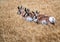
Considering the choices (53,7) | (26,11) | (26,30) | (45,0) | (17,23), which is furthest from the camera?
(45,0)

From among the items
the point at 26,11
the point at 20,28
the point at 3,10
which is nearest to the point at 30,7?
the point at 26,11

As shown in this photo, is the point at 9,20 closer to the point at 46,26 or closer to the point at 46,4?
the point at 46,26

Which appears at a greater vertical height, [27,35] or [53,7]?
[53,7]

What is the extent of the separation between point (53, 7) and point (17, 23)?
0.92 metres

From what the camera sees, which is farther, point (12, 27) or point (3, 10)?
point (3, 10)

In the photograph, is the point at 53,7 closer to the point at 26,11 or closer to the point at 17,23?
the point at 26,11

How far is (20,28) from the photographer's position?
8.22 ft

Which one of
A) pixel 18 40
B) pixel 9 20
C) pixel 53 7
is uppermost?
pixel 53 7

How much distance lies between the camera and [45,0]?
3.42m

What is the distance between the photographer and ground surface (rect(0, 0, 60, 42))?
89.5 inches

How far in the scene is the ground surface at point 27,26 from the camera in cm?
A: 227

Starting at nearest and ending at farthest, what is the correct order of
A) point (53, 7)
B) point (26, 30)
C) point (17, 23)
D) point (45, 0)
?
point (26, 30)
point (17, 23)
point (53, 7)
point (45, 0)

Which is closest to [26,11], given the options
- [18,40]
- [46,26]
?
[46,26]

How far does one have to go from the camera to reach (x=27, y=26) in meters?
2.54
